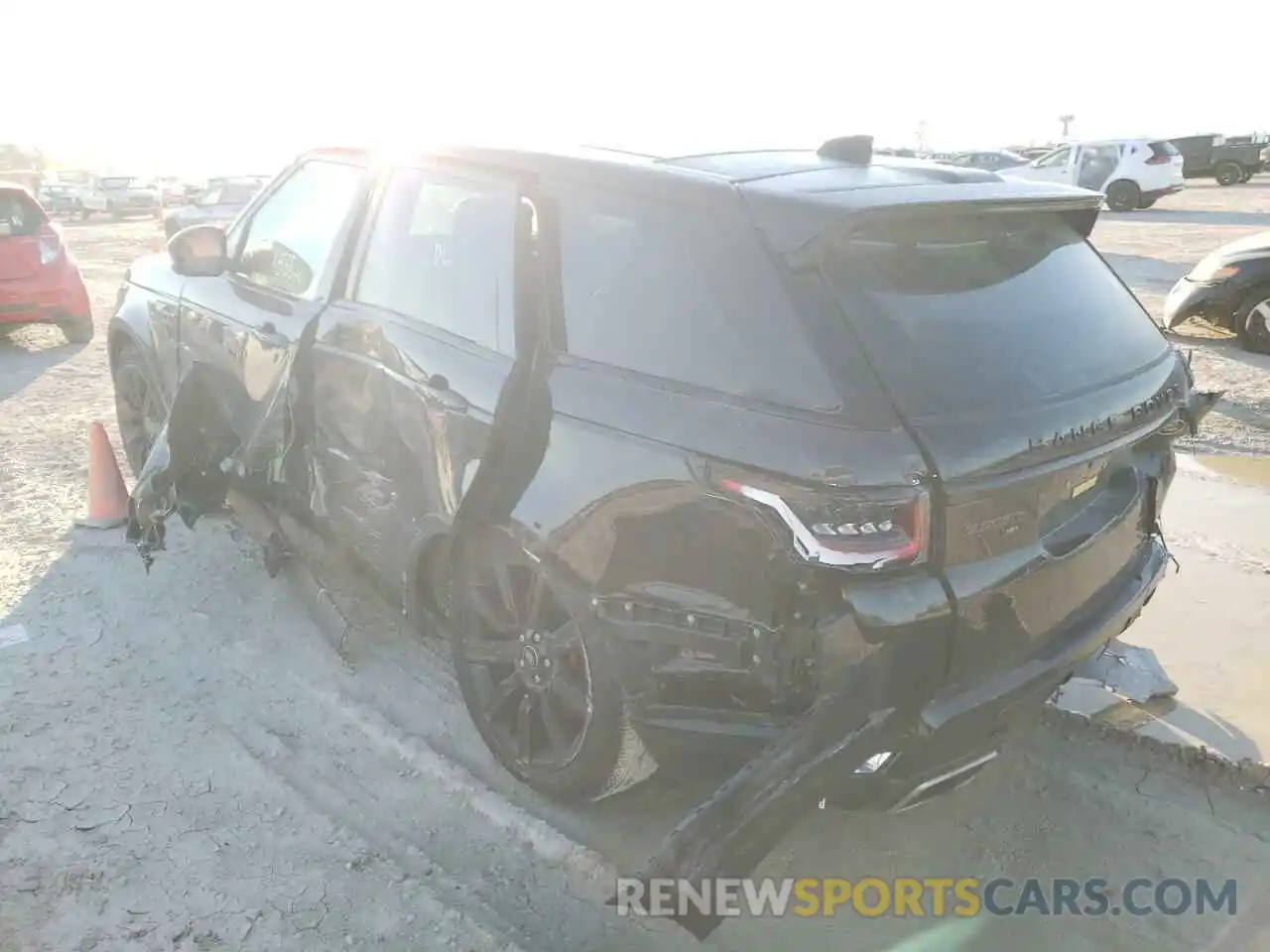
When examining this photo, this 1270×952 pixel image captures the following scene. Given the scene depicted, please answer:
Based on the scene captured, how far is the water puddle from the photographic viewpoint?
587cm

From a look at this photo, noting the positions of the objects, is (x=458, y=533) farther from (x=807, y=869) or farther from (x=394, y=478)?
(x=807, y=869)

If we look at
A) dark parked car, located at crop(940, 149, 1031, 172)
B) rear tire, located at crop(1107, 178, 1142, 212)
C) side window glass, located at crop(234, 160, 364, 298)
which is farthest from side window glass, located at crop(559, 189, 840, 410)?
dark parked car, located at crop(940, 149, 1031, 172)

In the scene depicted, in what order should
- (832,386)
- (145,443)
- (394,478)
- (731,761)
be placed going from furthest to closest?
(145,443) < (394,478) < (731,761) < (832,386)

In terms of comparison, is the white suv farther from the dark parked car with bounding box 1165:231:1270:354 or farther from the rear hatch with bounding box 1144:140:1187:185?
the dark parked car with bounding box 1165:231:1270:354

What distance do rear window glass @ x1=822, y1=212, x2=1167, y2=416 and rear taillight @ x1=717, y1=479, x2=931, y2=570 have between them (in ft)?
0.75

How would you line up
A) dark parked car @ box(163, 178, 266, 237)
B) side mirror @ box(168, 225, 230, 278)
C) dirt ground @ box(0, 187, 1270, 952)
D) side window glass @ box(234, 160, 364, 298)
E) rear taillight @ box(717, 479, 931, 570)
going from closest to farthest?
rear taillight @ box(717, 479, 931, 570), dirt ground @ box(0, 187, 1270, 952), side window glass @ box(234, 160, 364, 298), side mirror @ box(168, 225, 230, 278), dark parked car @ box(163, 178, 266, 237)

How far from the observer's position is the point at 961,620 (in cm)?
230

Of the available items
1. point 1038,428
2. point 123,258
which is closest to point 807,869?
point 1038,428

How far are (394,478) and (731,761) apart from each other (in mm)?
1523

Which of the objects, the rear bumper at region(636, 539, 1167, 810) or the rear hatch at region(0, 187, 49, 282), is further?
the rear hatch at region(0, 187, 49, 282)

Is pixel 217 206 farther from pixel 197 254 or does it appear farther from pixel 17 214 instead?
pixel 197 254

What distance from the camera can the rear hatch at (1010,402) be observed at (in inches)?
90.4

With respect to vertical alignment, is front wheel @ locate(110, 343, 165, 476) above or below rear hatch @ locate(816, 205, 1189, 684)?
below

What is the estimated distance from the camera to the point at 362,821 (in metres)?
3.07
